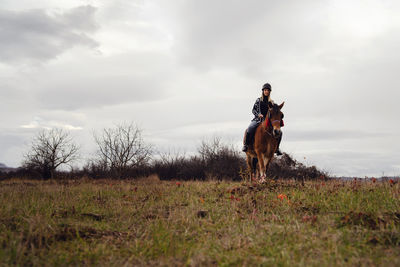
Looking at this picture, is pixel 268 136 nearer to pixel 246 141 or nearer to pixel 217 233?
pixel 246 141

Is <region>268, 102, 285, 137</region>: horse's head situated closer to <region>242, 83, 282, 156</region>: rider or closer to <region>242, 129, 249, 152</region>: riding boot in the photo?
<region>242, 83, 282, 156</region>: rider

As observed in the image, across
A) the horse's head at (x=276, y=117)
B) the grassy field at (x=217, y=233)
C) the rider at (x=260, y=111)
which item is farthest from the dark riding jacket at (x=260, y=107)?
the grassy field at (x=217, y=233)

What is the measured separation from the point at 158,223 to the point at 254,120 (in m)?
8.88

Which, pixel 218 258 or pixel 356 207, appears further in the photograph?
pixel 356 207

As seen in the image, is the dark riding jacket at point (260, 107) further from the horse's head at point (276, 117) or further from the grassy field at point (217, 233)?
the grassy field at point (217, 233)

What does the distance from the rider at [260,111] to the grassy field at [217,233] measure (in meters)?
5.28

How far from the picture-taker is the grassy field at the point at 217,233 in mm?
4293

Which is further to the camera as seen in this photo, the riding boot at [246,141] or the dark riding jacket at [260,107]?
the riding boot at [246,141]

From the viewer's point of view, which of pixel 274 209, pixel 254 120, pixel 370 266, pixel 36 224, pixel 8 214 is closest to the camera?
pixel 370 266

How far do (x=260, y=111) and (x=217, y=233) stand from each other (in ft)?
28.1

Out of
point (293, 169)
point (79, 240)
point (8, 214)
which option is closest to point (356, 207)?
point (79, 240)

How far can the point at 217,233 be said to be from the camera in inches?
223

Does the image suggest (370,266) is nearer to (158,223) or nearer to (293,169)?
(158,223)

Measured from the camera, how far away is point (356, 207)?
6891 mm
